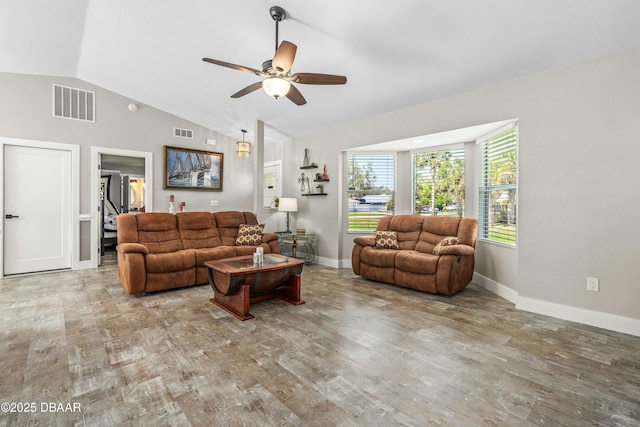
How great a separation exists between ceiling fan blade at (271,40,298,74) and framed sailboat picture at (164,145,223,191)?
13.9 feet

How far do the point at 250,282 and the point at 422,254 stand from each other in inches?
91.0

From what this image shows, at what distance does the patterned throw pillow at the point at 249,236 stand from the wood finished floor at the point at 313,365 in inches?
62.4

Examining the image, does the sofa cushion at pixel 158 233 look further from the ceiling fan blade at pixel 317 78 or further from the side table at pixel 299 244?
the ceiling fan blade at pixel 317 78

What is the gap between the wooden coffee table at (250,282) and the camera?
3045 mm

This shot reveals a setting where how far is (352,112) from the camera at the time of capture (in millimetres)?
4914

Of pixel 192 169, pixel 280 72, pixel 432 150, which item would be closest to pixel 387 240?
pixel 432 150

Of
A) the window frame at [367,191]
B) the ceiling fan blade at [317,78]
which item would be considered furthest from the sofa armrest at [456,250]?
the ceiling fan blade at [317,78]

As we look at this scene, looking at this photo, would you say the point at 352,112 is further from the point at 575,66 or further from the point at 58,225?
the point at 58,225

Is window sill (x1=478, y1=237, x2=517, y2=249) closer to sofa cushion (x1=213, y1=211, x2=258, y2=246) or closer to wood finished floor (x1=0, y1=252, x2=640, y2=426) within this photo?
wood finished floor (x1=0, y1=252, x2=640, y2=426)

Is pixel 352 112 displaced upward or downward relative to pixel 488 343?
upward

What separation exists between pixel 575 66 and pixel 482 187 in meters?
1.78

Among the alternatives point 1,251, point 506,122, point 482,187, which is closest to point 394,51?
point 506,122

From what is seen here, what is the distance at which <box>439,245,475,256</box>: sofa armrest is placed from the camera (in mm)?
3672

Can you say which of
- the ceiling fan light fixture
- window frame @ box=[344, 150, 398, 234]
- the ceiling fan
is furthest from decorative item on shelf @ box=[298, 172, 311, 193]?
the ceiling fan light fixture
